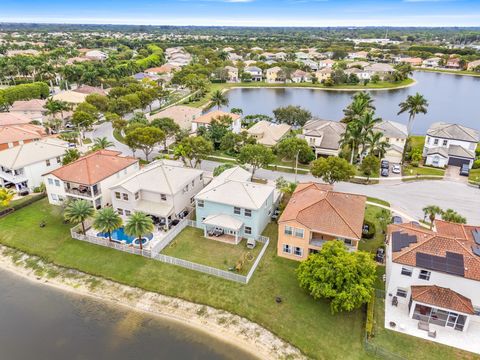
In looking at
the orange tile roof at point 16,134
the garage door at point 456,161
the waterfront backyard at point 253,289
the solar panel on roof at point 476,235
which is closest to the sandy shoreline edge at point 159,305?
the waterfront backyard at point 253,289

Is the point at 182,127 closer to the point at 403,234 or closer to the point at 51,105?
the point at 51,105

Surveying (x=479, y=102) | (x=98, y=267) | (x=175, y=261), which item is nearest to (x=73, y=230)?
(x=98, y=267)

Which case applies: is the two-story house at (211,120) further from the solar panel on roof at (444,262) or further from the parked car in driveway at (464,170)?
the solar panel on roof at (444,262)

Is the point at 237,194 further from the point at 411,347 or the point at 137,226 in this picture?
the point at 411,347

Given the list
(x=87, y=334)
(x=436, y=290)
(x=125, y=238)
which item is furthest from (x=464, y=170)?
(x=87, y=334)

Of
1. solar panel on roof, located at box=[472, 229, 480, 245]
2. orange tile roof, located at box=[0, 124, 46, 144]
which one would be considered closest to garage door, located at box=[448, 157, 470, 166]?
solar panel on roof, located at box=[472, 229, 480, 245]

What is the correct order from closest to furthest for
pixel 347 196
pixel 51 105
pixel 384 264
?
1. pixel 384 264
2. pixel 347 196
3. pixel 51 105
